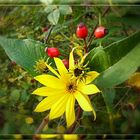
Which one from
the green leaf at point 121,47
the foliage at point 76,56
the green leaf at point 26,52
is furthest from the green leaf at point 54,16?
the green leaf at point 121,47

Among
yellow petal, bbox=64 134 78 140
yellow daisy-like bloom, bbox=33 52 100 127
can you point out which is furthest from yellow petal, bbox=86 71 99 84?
yellow petal, bbox=64 134 78 140

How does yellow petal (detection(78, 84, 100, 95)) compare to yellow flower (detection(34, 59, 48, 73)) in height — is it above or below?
below

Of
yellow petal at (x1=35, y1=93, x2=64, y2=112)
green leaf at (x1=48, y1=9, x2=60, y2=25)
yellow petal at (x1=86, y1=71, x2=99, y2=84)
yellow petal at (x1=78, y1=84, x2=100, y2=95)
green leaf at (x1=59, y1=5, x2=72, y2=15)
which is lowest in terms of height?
yellow petal at (x1=35, y1=93, x2=64, y2=112)

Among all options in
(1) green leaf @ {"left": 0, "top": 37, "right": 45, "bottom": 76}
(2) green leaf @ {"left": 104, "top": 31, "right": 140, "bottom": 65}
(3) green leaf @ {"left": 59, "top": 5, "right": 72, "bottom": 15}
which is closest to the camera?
(2) green leaf @ {"left": 104, "top": 31, "right": 140, "bottom": 65}

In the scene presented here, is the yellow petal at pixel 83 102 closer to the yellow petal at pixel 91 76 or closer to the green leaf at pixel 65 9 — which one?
the yellow petal at pixel 91 76

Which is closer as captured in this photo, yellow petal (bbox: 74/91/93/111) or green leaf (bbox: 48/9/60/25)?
yellow petal (bbox: 74/91/93/111)

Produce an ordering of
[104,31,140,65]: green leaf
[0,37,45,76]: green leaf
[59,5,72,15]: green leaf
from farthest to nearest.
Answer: [59,5,72,15]: green leaf, [0,37,45,76]: green leaf, [104,31,140,65]: green leaf

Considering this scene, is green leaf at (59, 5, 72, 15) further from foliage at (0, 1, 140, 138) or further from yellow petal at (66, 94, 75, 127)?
yellow petal at (66, 94, 75, 127)

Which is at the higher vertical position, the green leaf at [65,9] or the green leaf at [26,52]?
the green leaf at [65,9]
